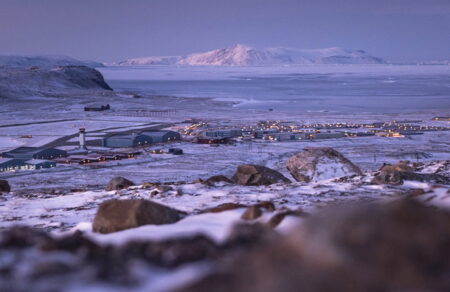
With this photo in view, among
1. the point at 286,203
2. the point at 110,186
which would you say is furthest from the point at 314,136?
the point at 286,203

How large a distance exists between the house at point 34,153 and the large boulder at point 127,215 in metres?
31.1

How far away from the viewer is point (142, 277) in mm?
2879

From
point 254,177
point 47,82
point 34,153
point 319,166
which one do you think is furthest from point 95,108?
point 254,177

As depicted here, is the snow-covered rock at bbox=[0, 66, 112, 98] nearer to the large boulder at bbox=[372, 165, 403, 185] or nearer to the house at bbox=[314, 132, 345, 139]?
the house at bbox=[314, 132, 345, 139]

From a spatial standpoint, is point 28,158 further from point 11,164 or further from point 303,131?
point 303,131

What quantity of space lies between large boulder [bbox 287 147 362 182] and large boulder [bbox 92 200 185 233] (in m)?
7.59

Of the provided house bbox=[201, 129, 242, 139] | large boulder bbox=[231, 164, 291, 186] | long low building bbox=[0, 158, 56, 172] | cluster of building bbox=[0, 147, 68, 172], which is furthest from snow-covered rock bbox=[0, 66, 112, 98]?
large boulder bbox=[231, 164, 291, 186]

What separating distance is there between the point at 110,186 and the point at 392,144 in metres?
32.3

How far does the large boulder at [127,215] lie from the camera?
5523 millimetres

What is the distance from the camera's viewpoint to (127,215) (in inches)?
219

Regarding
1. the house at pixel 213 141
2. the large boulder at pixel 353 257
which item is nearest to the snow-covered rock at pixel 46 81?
the house at pixel 213 141

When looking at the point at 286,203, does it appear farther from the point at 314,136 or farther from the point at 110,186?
the point at 314,136

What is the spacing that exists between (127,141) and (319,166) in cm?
3061

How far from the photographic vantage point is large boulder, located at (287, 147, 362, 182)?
43.0ft
